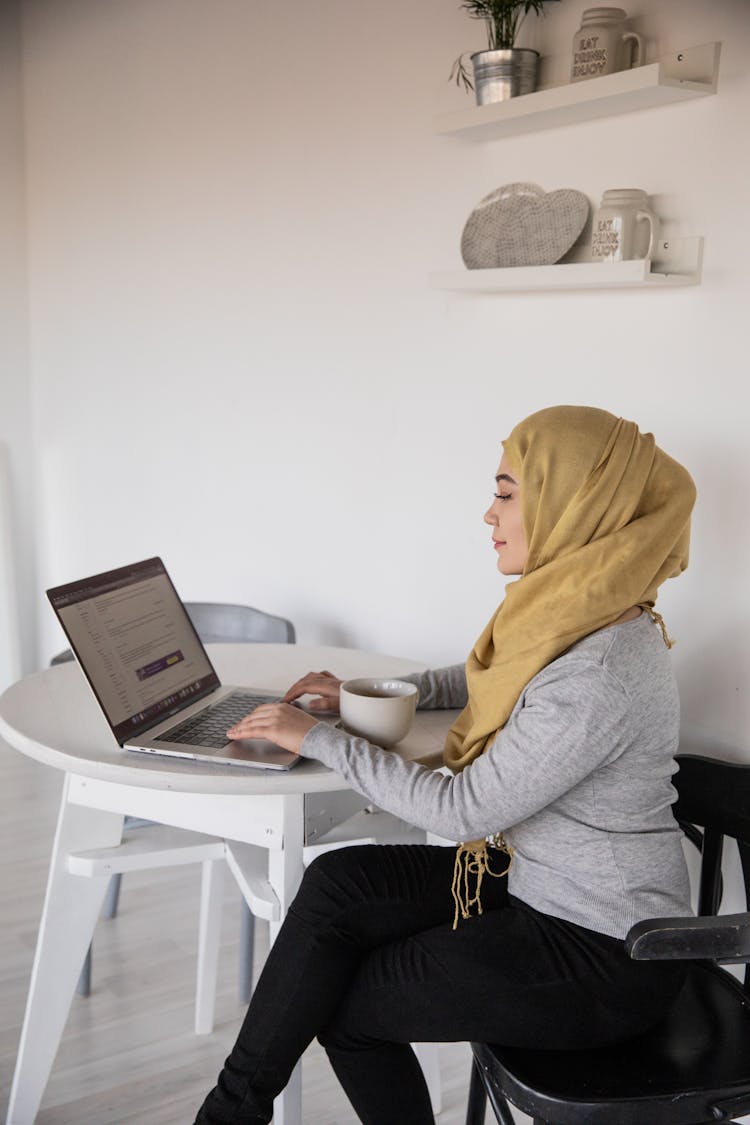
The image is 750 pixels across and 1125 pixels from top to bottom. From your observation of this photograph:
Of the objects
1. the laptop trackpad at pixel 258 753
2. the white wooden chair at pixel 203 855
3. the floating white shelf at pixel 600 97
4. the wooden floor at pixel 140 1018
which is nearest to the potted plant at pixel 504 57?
the floating white shelf at pixel 600 97

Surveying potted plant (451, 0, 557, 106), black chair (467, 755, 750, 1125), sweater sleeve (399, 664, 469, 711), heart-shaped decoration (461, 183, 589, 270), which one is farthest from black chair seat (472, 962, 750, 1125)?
potted plant (451, 0, 557, 106)

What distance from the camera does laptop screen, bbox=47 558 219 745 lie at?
65.6 inches

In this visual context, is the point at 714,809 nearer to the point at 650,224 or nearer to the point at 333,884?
the point at 333,884

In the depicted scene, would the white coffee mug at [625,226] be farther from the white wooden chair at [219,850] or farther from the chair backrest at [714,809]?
the white wooden chair at [219,850]

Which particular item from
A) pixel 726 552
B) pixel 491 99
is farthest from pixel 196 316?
pixel 726 552

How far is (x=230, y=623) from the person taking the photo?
266 cm

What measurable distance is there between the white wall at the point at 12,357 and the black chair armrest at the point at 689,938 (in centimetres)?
332

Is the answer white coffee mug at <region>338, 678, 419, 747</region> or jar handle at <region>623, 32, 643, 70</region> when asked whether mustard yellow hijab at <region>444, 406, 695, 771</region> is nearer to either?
white coffee mug at <region>338, 678, 419, 747</region>

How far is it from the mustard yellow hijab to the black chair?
362mm

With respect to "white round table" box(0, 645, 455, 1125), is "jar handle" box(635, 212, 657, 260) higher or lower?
higher

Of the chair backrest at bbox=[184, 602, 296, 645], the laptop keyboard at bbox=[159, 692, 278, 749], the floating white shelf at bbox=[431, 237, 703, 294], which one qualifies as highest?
the floating white shelf at bbox=[431, 237, 703, 294]

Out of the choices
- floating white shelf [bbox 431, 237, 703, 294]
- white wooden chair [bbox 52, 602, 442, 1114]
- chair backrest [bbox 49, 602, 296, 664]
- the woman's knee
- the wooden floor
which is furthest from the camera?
chair backrest [bbox 49, 602, 296, 664]

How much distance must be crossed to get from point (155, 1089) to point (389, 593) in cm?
115

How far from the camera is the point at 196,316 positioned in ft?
10.9
